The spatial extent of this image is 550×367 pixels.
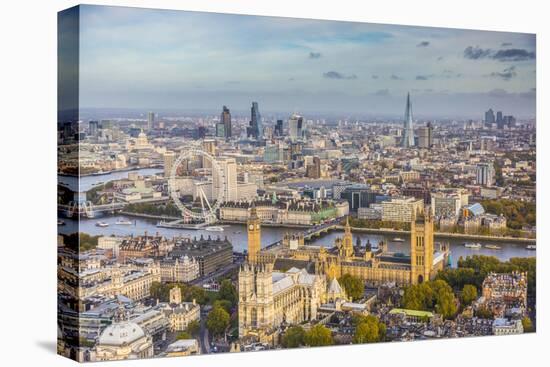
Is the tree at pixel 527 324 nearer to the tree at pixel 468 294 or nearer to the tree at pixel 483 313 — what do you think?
the tree at pixel 483 313

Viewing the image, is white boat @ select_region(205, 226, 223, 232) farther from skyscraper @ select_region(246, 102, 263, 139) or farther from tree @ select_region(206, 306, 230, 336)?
skyscraper @ select_region(246, 102, 263, 139)

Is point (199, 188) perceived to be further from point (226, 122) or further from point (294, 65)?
point (294, 65)

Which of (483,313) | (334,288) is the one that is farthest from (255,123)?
(483,313)

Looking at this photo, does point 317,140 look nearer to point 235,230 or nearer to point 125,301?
point 235,230

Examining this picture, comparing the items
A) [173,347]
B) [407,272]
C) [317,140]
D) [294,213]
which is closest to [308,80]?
[317,140]

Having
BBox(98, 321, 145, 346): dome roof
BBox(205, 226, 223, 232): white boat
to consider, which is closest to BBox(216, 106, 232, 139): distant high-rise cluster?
BBox(205, 226, 223, 232): white boat

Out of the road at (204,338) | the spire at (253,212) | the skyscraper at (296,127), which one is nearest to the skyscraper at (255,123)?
the skyscraper at (296,127)
